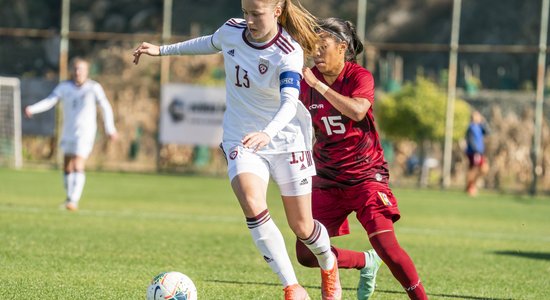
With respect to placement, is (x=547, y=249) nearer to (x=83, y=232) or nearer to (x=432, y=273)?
(x=432, y=273)

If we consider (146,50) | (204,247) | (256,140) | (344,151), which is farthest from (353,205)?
(204,247)

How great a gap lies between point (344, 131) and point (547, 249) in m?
5.79

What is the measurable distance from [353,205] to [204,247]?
3.93 meters

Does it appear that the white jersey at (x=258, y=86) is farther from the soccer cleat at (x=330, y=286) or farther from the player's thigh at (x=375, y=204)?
the soccer cleat at (x=330, y=286)

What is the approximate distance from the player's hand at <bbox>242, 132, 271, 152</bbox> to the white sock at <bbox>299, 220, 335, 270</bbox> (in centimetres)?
88

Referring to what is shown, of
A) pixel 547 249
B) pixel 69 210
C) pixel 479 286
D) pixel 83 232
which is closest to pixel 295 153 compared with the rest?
pixel 479 286

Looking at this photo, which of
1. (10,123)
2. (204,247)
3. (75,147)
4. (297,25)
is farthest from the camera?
(10,123)

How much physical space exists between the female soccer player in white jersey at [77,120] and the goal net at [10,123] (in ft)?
39.6

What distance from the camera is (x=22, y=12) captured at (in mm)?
33594

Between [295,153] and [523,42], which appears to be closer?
[295,153]

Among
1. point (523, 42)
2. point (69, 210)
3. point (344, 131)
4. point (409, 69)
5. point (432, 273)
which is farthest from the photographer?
point (523, 42)

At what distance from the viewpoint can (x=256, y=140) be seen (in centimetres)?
556

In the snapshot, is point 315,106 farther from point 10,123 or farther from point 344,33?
point 10,123

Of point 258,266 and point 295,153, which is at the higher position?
point 295,153
